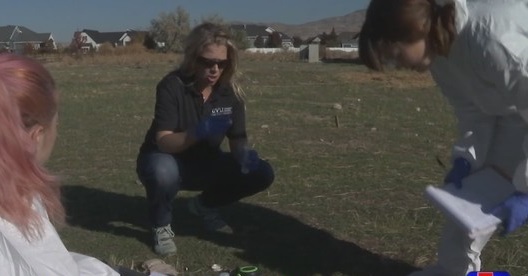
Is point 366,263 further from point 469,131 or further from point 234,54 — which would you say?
point 234,54

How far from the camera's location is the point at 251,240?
14.1 ft

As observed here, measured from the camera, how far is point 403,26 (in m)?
2.97

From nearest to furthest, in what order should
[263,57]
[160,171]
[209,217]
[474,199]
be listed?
[474,199] < [160,171] < [209,217] < [263,57]

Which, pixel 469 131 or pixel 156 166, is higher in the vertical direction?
pixel 469 131

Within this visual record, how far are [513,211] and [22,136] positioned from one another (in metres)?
1.79

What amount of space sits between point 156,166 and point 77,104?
8039 millimetres

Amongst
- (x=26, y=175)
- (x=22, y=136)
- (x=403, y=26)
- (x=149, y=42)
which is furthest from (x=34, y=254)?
(x=149, y=42)

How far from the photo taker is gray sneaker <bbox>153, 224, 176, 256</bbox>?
4.06 m

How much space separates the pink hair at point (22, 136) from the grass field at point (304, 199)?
176cm

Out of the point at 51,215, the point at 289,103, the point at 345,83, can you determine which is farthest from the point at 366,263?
the point at 345,83

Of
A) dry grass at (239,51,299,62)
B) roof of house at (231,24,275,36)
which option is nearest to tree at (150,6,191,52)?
dry grass at (239,51,299,62)

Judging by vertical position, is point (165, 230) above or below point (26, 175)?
below

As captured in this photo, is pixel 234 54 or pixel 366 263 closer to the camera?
pixel 366 263

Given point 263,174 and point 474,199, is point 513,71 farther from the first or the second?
point 263,174
